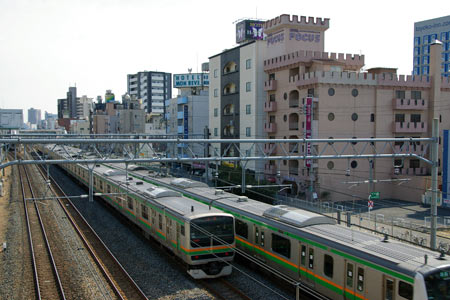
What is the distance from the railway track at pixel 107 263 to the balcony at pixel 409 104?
1015 inches

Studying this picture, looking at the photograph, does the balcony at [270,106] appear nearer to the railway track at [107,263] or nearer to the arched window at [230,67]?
the arched window at [230,67]

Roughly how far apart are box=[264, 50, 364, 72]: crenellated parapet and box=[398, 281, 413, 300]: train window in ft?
88.9

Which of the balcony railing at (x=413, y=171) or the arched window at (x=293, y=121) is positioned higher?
the arched window at (x=293, y=121)

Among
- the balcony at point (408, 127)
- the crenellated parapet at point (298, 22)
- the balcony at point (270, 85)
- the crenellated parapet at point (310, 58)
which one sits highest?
the crenellated parapet at point (298, 22)

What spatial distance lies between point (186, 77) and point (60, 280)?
4665 centimetres

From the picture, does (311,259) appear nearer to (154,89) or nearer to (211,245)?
(211,245)

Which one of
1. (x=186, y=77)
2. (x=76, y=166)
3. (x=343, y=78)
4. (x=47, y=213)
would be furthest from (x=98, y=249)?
(x=186, y=77)

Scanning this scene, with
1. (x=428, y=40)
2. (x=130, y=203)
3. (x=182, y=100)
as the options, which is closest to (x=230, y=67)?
(x=182, y=100)

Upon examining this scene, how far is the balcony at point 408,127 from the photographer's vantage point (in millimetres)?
34469

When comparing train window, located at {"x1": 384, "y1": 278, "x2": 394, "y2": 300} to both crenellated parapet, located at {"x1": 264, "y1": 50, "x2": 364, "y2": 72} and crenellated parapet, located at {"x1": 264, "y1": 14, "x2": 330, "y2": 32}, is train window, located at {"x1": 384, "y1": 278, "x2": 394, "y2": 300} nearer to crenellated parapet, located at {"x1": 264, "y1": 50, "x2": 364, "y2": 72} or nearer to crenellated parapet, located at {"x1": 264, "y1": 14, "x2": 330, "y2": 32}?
crenellated parapet, located at {"x1": 264, "y1": 50, "x2": 364, "y2": 72}

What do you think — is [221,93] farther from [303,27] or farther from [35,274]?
[35,274]

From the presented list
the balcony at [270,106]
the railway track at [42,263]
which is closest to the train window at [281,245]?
the railway track at [42,263]

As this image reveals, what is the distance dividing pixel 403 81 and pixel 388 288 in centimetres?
2885

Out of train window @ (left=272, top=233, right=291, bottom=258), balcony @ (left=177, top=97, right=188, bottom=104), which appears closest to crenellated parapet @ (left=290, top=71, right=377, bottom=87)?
train window @ (left=272, top=233, right=291, bottom=258)
